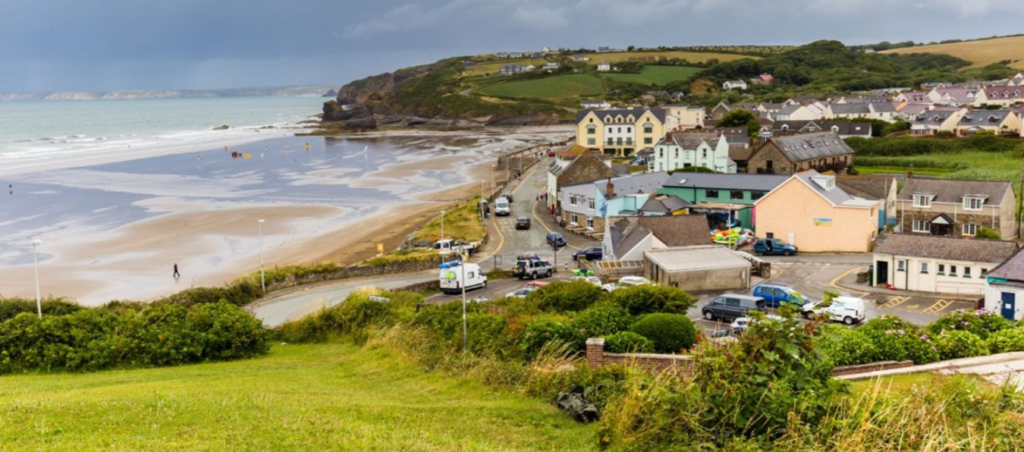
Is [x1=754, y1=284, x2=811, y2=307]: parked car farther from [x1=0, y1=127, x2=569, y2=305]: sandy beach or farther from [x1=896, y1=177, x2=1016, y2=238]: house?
[x1=0, y1=127, x2=569, y2=305]: sandy beach

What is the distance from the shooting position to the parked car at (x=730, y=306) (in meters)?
25.4

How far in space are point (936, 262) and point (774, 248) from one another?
8757mm

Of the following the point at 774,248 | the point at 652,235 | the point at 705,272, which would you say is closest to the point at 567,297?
the point at 705,272

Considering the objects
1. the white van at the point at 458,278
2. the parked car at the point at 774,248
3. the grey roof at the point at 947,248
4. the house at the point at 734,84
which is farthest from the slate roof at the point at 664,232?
the house at the point at 734,84

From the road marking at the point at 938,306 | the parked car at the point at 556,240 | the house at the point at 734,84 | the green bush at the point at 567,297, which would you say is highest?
the house at the point at 734,84

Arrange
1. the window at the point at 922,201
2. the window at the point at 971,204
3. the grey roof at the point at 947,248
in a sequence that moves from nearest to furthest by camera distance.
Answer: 1. the grey roof at the point at 947,248
2. the window at the point at 971,204
3. the window at the point at 922,201

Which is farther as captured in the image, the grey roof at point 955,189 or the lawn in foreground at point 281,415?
the grey roof at point 955,189

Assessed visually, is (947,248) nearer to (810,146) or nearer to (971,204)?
(971,204)

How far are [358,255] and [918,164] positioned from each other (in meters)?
49.1

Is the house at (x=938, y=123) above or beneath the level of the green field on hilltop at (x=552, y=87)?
beneath

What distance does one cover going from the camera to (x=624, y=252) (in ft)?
113

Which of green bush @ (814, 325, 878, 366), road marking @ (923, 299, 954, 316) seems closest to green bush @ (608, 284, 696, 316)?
green bush @ (814, 325, 878, 366)

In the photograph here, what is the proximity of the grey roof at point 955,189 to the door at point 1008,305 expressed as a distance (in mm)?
15862

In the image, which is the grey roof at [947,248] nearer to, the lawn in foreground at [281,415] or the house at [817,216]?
the house at [817,216]
